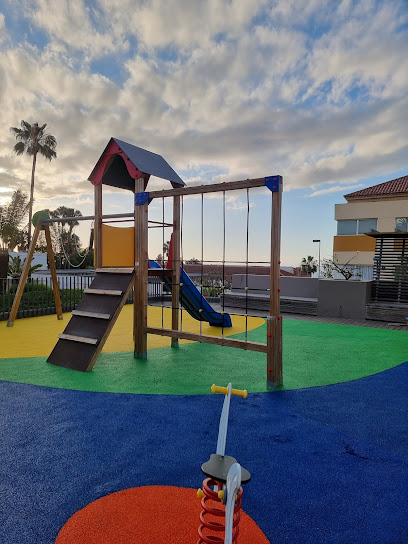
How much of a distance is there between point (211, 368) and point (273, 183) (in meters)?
3.16

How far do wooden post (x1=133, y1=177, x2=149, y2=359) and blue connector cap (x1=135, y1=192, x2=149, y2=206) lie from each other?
0.06ft

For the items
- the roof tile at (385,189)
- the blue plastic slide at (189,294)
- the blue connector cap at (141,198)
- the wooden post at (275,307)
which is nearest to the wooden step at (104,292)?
the blue plastic slide at (189,294)

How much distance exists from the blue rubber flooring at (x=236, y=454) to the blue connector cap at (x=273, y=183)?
2826 millimetres

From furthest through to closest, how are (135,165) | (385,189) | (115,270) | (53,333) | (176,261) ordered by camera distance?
(385,189), (53,333), (176,261), (115,270), (135,165)

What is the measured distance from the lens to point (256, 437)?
3531 millimetres

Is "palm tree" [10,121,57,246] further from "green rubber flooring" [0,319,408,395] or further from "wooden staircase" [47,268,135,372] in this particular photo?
"green rubber flooring" [0,319,408,395]

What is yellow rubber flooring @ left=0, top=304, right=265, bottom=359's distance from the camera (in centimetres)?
708

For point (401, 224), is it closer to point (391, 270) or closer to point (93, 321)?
point (391, 270)

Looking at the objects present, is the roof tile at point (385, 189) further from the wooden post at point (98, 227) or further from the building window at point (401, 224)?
the wooden post at point (98, 227)

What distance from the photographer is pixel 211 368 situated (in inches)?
235

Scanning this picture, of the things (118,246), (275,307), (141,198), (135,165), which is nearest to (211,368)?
(275,307)

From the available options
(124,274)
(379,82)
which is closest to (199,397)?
(124,274)

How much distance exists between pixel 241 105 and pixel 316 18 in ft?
10.2

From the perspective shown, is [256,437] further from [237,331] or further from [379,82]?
[379,82]
